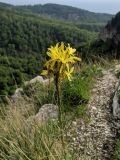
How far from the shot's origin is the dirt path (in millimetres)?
5175

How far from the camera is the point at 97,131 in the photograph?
580 centimetres

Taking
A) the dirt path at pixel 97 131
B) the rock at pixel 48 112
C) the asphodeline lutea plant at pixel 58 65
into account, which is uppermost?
the asphodeline lutea plant at pixel 58 65

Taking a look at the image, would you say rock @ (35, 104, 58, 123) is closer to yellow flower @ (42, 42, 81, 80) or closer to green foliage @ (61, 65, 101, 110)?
green foliage @ (61, 65, 101, 110)

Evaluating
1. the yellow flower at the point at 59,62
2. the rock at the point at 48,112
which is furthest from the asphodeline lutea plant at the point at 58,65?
the rock at the point at 48,112

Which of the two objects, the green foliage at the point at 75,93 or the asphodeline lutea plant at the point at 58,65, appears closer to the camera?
the asphodeline lutea plant at the point at 58,65

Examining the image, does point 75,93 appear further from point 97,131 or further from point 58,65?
point 58,65

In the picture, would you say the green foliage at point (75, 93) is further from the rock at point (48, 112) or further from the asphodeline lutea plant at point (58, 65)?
the asphodeline lutea plant at point (58, 65)

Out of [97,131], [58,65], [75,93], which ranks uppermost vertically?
[58,65]

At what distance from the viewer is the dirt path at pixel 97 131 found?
17.0 feet

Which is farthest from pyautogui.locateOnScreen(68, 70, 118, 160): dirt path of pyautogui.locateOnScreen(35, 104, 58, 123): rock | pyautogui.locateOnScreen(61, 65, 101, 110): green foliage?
pyautogui.locateOnScreen(35, 104, 58, 123): rock

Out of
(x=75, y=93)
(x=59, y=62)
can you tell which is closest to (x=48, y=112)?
(x=75, y=93)

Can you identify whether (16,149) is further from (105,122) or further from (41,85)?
(41,85)

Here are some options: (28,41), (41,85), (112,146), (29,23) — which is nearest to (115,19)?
(41,85)

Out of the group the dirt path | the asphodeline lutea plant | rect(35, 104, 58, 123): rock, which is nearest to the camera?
the asphodeline lutea plant
